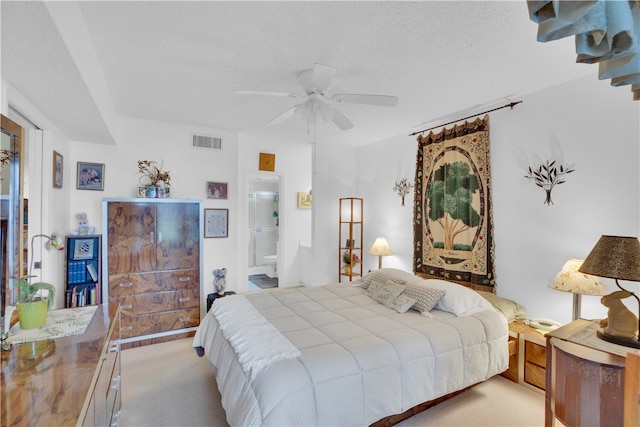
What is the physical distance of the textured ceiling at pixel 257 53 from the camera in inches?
65.2

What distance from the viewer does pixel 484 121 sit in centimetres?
316

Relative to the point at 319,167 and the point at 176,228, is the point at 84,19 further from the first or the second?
the point at 319,167

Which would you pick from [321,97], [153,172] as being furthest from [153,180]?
[321,97]

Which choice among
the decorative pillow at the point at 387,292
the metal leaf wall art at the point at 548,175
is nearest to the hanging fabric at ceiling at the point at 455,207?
the metal leaf wall art at the point at 548,175

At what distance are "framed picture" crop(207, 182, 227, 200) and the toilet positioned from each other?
2729 millimetres

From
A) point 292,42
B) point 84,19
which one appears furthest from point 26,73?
point 292,42

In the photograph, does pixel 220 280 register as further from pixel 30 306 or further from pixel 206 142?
pixel 30 306

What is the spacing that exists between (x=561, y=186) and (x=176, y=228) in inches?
154

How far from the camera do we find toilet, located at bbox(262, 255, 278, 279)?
259 inches

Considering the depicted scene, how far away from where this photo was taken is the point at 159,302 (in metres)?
3.45

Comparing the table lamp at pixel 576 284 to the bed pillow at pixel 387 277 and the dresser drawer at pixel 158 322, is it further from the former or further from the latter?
the dresser drawer at pixel 158 322

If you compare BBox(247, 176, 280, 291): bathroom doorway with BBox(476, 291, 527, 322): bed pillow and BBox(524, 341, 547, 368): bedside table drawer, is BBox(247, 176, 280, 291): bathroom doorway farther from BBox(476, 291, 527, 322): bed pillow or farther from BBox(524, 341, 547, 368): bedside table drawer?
BBox(524, 341, 547, 368): bedside table drawer

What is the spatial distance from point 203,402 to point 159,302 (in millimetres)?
1507

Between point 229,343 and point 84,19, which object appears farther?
point 229,343
